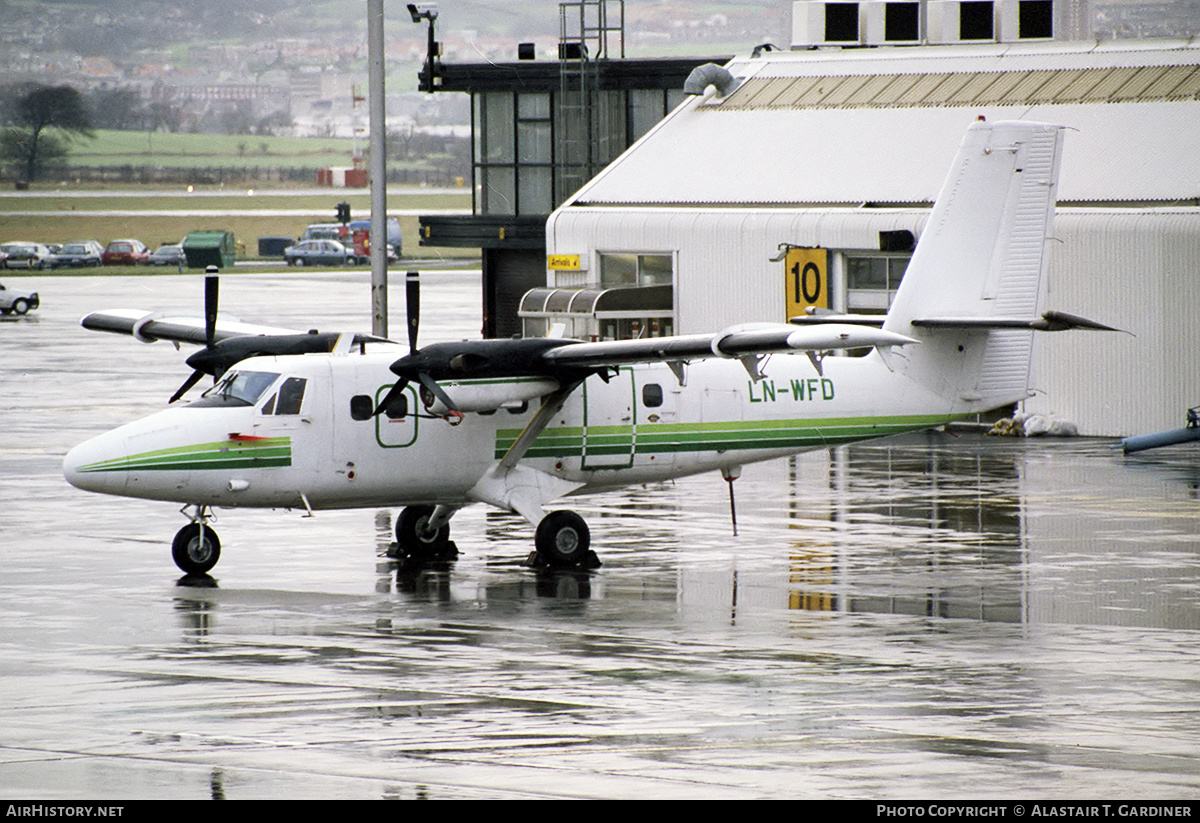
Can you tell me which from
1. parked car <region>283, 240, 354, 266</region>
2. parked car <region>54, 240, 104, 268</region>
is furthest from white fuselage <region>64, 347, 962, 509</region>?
parked car <region>283, 240, 354, 266</region>

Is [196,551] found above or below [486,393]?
below

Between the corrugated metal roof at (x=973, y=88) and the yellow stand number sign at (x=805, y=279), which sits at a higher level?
the corrugated metal roof at (x=973, y=88)

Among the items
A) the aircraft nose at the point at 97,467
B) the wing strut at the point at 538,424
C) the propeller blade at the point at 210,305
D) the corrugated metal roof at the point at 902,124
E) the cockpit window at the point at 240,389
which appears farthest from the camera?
the corrugated metal roof at the point at 902,124

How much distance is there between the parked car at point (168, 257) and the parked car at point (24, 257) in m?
6.65

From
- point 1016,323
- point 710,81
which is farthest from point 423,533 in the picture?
point 710,81

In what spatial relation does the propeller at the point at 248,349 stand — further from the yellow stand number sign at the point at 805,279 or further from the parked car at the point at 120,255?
the parked car at the point at 120,255

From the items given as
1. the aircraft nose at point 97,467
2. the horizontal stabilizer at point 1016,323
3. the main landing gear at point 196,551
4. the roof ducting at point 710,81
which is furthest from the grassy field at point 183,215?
the aircraft nose at point 97,467

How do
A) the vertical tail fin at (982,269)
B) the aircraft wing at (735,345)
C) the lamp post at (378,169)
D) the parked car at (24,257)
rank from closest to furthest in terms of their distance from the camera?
the aircraft wing at (735,345)
the vertical tail fin at (982,269)
the lamp post at (378,169)
the parked car at (24,257)

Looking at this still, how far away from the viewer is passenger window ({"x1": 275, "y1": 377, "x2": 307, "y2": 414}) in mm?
21375

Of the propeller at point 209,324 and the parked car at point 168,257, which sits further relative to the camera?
the parked car at point 168,257

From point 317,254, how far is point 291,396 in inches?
3727

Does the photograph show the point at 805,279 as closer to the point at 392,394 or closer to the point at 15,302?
the point at 392,394

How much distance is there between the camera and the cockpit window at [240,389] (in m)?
21.3

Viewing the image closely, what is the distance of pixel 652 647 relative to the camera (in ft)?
56.2
